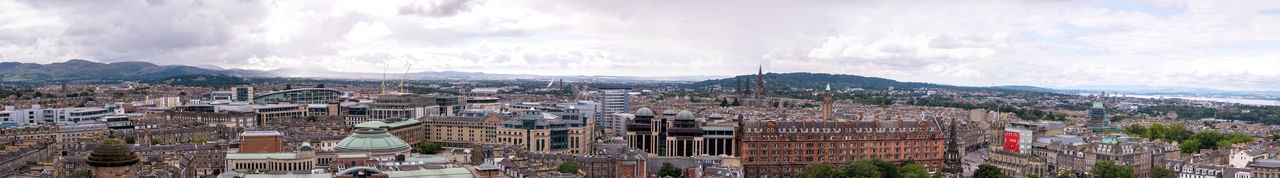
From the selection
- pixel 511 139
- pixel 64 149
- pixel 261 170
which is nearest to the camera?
pixel 261 170

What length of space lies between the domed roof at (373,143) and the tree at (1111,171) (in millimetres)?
67507

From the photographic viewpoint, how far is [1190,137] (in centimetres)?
15400

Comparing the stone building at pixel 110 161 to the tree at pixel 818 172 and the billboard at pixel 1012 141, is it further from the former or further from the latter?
the billboard at pixel 1012 141

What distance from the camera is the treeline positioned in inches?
5527

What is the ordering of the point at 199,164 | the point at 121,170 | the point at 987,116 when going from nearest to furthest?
the point at 121,170 < the point at 199,164 < the point at 987,116

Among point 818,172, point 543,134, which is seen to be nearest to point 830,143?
point 818,172

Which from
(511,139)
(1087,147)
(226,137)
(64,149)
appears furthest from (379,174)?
(1087,147)

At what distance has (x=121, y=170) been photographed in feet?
164

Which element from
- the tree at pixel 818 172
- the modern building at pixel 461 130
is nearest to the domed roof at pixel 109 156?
the tree at pixel 818 172

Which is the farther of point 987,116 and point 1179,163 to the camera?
point 987,116

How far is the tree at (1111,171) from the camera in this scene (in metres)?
101

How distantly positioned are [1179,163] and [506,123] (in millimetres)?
74199

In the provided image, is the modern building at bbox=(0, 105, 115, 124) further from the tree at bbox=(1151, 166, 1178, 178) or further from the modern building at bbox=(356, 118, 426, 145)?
the tree at bbox=(1151, 166, 1178, 178)

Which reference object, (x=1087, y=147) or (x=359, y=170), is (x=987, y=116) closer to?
(x=1087, y=147)
